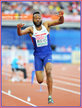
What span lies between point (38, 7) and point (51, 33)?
309 centimetres

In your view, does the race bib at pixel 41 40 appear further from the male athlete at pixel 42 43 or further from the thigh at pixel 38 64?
the thigh at pixel 38 64

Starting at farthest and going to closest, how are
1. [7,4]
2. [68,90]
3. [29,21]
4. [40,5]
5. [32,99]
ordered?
Result: [40,5], [7,4], [29,21], [68,90], [32,99]

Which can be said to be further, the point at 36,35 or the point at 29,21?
the point at 29,21

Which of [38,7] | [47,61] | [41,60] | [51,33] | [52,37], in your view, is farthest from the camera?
[52,37]

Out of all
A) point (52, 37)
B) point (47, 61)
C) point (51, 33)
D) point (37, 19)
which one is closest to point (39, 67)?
point (47, 61)

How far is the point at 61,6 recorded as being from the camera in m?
29.5

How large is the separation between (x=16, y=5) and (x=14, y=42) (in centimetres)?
381

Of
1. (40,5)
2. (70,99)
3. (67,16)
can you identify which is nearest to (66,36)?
(67,16)

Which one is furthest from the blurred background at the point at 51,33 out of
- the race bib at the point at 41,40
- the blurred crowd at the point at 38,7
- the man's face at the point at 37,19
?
the man's face at the point at 37,19

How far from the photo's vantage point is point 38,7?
27547 mm

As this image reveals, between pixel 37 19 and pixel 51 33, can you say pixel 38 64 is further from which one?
pixel 51 33

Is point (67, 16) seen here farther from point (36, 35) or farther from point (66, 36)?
point (36, 35)

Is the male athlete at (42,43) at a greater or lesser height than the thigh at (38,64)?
greater

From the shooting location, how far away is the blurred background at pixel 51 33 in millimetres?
24062
